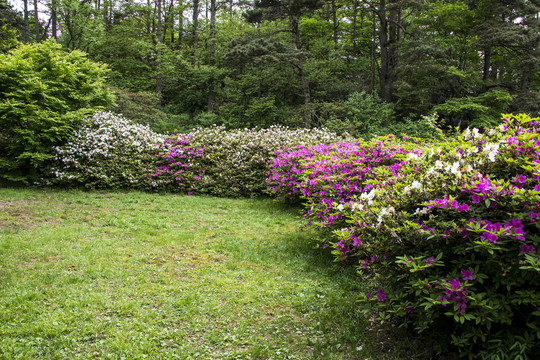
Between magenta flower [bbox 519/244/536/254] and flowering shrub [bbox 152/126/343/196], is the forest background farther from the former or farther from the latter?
magenta flower [bbox 519/244/536/254]

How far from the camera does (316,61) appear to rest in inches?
655

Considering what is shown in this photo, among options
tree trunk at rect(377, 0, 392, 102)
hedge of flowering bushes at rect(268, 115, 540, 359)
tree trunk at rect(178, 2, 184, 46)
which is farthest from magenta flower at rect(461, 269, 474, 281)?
tree trunk at rect(178, 2, 184, 46)

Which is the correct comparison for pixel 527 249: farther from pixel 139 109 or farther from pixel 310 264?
pixel 139 109

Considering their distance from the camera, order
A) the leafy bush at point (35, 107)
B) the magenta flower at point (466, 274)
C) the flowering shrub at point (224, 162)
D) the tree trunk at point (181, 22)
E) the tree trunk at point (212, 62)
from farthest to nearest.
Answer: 1. the tree trunk at point (181, 22)
2. the tree trunk at point (212, 62)
3. the flowering shrub at point (224, 162)
4. the leafy bush at point (35, 107)
5. the magenta flower at point (466, 274)

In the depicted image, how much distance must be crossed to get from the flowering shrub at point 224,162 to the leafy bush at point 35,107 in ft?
8.04

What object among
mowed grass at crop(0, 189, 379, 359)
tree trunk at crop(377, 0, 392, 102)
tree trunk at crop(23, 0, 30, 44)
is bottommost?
mowed grass at crop(0, 189, 379, 359)

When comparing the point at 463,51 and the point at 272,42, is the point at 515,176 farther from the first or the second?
the point at 463,51

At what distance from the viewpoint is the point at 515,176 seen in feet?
7.58

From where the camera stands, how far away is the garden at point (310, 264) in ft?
6.86

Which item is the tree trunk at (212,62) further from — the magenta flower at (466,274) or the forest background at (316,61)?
the magenta flower at (466,274)

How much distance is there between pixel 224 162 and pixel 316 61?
9788 mm

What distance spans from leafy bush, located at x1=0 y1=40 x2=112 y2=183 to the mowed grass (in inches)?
95.8

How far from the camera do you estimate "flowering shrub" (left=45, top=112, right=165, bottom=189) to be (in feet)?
27.1

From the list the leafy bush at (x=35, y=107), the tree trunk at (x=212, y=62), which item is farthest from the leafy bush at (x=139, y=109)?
the leafy bush at (x=35, y=107)
